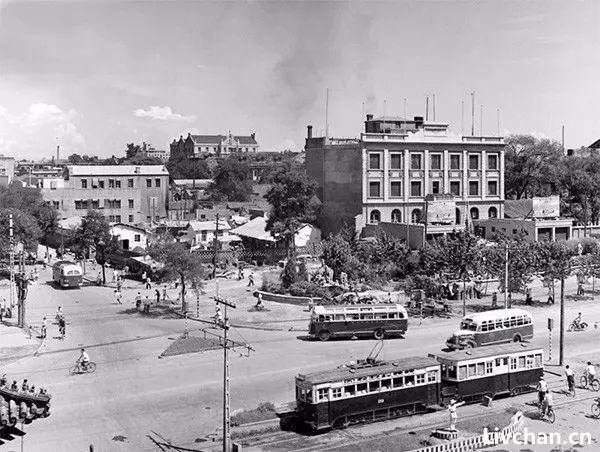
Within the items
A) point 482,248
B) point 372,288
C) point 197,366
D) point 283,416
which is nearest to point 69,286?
point 372,288

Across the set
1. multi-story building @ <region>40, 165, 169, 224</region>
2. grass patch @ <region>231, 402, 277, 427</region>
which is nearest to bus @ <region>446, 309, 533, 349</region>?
grass patch @ <region>231, 402, 277, 427</region>

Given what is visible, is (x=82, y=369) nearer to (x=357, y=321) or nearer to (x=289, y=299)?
(x=357, y=321)

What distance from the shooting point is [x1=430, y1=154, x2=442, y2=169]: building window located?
79.2m

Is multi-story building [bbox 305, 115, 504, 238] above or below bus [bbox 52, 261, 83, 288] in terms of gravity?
above

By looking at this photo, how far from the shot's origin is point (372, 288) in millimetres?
55188

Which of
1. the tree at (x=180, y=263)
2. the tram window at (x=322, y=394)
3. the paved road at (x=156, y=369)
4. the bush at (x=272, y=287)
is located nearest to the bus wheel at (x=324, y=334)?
the paved road at (x=156, y=369)

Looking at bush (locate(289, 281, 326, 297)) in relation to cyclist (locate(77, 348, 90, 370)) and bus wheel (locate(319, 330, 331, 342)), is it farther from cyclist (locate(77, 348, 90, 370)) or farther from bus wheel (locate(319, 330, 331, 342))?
cyclist (locate(77, 348, 90, 370))

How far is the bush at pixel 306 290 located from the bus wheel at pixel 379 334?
36.4 feet

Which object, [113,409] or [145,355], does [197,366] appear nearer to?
[145,355]

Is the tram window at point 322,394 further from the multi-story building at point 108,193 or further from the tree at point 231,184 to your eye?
the tree at point 231,184

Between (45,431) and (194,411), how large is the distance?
541 centimetres

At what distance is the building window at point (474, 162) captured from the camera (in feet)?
267

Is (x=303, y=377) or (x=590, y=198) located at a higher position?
(x=590, y=198)

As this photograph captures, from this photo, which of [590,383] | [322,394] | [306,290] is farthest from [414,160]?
[322,394]
